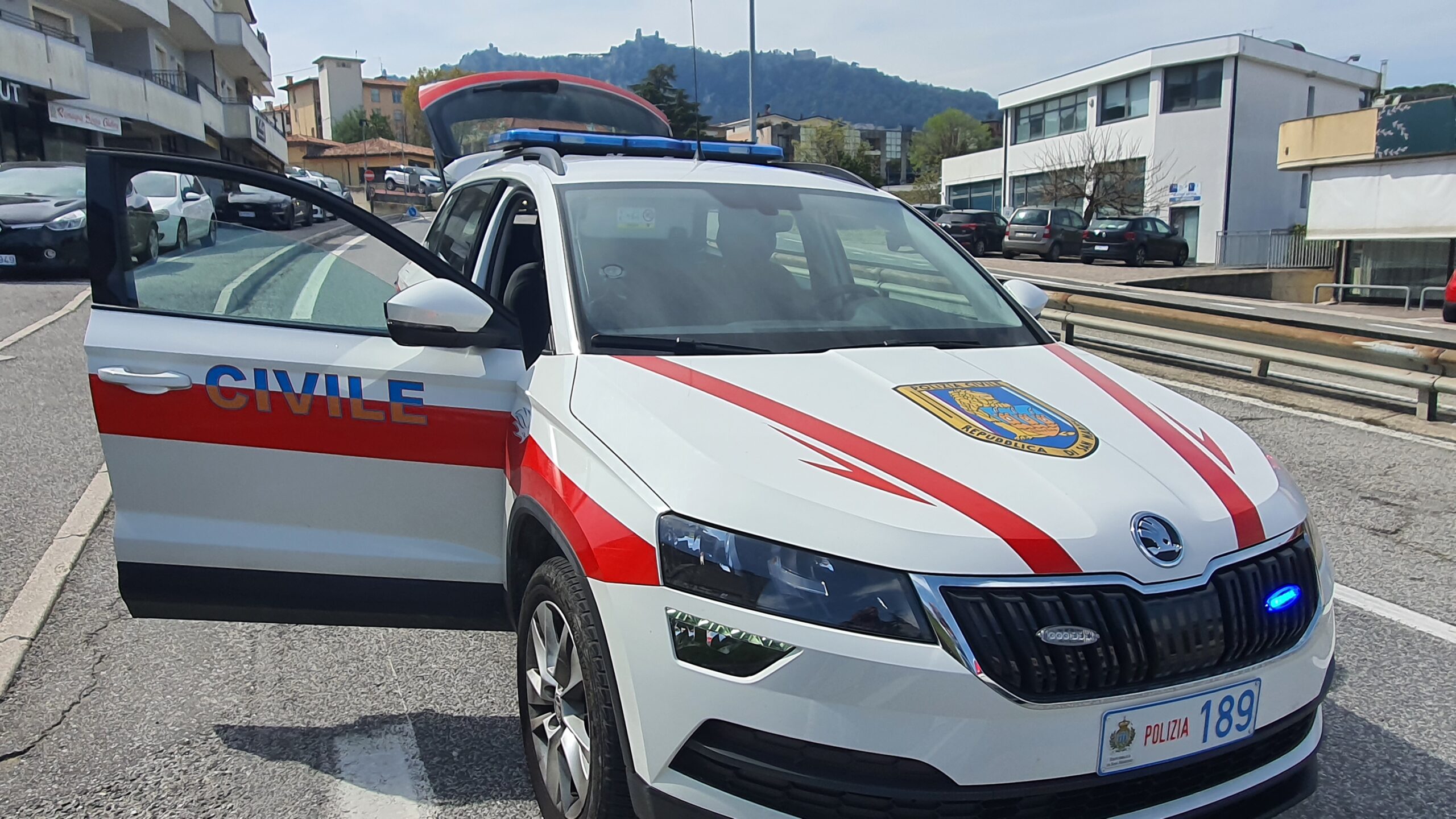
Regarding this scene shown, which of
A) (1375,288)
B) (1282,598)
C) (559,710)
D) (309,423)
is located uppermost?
(309,423)

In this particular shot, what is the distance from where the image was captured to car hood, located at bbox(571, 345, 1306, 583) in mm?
2068

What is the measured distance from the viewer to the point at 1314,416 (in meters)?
8.04

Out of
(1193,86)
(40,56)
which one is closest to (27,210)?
(40,56)

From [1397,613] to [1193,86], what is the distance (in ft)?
153

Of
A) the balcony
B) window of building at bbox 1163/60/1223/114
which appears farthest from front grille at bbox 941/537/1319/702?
window of building at bbox 1163/60/1223/114

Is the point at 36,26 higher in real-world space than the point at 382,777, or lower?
higher

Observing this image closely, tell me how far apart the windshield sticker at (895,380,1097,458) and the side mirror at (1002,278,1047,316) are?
109 cm

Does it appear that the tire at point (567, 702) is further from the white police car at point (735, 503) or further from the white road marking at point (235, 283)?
the white road marking at point (235, 283)

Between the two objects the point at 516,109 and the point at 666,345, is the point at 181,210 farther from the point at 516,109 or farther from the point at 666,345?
the point at 516,109

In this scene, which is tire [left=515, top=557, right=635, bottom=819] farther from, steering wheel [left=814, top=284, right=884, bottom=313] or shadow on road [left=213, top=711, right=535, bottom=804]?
steering wheel [left=814, top=284, right=884, bottom=313]

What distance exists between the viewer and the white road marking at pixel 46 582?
3.77 m

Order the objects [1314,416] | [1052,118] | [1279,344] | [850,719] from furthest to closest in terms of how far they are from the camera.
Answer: [1052,118] < [1279,344] < [1314,416] < [850,719]

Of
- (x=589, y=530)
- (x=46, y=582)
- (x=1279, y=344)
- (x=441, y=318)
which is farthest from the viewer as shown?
(x=1279, y=344)

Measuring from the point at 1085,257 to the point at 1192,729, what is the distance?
31974 millimetres
